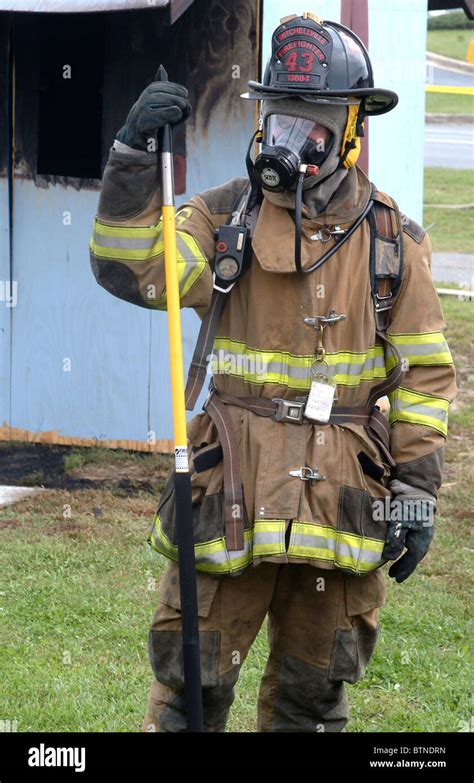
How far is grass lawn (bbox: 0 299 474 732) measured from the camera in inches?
185

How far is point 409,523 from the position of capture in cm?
365

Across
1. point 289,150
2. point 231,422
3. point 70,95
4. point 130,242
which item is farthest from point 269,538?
Answer: point 70,95

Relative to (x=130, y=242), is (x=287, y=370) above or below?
below

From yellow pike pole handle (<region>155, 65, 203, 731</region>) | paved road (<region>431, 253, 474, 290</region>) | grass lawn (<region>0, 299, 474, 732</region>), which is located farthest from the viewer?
paved road (<region>431, 253, 474, 290</region>)

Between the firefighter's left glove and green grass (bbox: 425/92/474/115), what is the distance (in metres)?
21.9

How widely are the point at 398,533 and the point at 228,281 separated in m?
0.87

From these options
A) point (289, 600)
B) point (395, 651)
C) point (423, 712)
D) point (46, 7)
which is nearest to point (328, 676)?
point (289, 600)

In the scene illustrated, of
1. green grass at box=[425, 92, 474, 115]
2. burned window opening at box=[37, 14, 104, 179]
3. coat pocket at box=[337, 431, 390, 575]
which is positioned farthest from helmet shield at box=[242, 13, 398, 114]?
green grass at box=[425, 92, 474, 115]

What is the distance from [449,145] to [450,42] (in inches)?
426

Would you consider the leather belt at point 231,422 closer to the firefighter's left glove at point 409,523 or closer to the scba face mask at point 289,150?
the firefighter's left glove at point 409,523

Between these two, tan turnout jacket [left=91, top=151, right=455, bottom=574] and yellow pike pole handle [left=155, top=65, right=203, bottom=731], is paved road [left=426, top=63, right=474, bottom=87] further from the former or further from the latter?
yellow pike pole handle [left=155, top=65, right=203, bottom=731]

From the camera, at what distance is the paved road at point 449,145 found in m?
19.3

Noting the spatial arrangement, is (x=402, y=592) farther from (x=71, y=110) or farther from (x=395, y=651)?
(x=71, y=110)

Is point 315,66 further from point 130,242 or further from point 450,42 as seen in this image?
point 450,42
